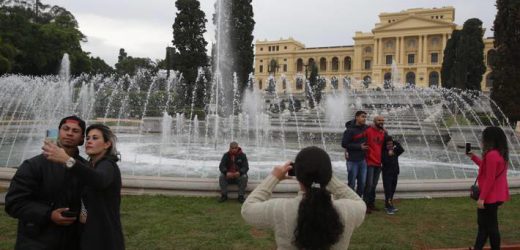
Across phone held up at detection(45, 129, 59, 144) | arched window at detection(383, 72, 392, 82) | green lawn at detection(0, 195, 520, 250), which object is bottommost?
green lawn at detection(0, 195, 520, 250)

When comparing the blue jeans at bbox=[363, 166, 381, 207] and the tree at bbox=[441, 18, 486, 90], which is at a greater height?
the tree at bbox=[441, 18, 486, 90]

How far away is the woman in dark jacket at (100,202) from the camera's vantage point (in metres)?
2.76

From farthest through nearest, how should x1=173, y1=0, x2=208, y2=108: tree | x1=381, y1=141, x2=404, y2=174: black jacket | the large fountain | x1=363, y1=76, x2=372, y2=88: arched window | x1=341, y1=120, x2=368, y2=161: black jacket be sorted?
1. x1=363, y1=76, x2=372, y2=88: arched window
2. x1=173, y1=0, x2=208, y2=108: tree
3. the large fountain
4. x1=381, y1=141, x2=404, y2=174: black jacket
5. x1=341, y1=120, x2=368, y2=161: black jacket

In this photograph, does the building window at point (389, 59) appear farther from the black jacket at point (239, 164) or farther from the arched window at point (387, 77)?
the black jacket at point (239, 164)

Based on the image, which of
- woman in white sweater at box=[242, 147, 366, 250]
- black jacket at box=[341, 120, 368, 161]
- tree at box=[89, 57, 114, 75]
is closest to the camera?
woman in white sweater at box=[242, 147, 366, 250]

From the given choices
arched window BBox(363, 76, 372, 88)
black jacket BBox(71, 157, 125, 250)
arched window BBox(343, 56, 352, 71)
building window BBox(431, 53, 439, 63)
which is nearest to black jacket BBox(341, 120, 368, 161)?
black jacket BBox(71, 157, 125, 250)

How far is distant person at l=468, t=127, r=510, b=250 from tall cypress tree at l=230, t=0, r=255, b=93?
28.0 m

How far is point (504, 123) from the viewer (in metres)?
24.3

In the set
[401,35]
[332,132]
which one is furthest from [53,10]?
[332,132]

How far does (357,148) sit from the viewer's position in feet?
23.2

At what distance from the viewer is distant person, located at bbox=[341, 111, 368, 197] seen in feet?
23.3

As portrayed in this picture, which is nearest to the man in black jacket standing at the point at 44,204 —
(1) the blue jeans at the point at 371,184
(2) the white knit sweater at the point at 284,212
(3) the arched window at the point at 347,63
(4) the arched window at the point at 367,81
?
(2) the white knit sweater at the point at 284,212

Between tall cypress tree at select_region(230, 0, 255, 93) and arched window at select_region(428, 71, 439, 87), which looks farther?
Answer: arched window at select_region(428, 71, 439, 87)

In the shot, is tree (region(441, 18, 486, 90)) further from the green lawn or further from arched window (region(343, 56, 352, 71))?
arched window (region(343, 56, 352, 71))
